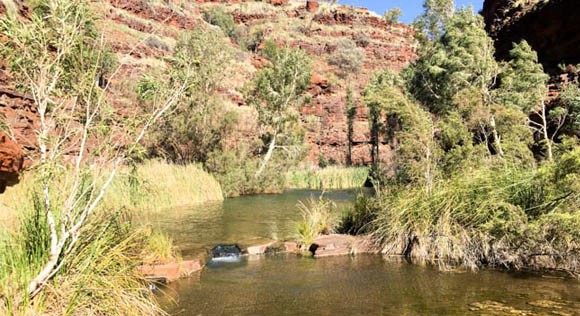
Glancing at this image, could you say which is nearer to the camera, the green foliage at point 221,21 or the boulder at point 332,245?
the boulder at point 332,245

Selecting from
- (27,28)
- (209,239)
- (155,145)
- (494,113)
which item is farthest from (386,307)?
(155,145)

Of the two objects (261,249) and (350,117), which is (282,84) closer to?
(350,117)

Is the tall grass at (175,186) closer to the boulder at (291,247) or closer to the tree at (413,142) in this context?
the boulder at (291,247)

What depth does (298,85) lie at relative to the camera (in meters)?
28.2

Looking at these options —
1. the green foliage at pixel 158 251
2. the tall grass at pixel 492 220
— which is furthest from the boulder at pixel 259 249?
the tall grass at pixel 492 220

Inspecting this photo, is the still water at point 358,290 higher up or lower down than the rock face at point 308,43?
lower down

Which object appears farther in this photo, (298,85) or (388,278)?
(298,85)

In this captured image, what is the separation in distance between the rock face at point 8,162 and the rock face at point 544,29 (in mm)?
20935

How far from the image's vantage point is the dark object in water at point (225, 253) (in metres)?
8.54

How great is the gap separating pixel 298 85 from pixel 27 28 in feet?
80.4

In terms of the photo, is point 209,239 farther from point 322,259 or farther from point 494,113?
point 494,113

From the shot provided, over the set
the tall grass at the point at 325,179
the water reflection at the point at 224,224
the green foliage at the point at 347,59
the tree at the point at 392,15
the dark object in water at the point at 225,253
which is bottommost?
the dark object in water at the point at 225,253

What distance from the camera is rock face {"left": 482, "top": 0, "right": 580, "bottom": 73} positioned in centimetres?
2084

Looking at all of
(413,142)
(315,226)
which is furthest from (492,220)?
(315,226)
